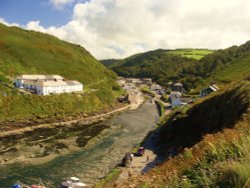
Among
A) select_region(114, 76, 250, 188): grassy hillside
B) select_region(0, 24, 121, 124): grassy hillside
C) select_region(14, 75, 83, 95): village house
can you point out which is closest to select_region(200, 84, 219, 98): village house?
select_region(0, 24, 121, 124): grassy hillside

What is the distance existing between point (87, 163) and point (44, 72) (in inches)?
4174

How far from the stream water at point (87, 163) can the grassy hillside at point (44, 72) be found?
102ft

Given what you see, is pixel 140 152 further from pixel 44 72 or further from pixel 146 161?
pixel 44 72

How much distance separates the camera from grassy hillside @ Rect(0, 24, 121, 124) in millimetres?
105625

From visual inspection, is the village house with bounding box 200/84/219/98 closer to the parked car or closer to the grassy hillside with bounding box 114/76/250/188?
the parked car

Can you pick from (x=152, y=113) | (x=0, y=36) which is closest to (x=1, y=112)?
(x=152, y=113)

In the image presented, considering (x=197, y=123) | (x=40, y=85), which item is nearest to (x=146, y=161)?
(x=197, y=123)

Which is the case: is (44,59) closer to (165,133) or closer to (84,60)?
(84,60)

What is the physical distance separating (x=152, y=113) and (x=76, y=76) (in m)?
57.9

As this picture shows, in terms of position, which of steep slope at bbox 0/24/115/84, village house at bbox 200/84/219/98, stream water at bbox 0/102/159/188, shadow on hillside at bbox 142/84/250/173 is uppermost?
steep slope at bbox 0/24/115/84

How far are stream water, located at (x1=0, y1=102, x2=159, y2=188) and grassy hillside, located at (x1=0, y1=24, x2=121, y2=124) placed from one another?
102 ft

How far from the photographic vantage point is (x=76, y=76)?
166 m

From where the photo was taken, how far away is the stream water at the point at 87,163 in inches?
1927

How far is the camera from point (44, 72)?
15612cm
